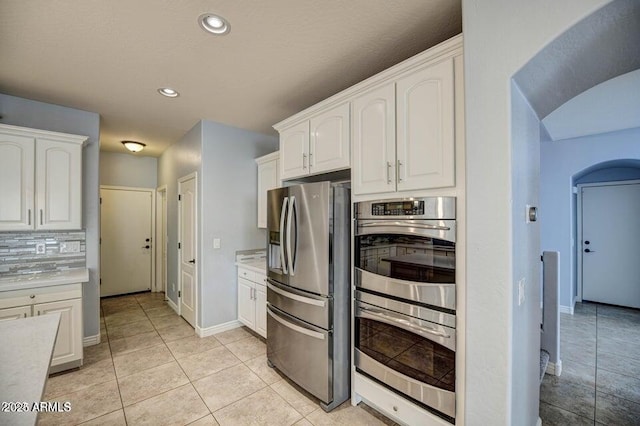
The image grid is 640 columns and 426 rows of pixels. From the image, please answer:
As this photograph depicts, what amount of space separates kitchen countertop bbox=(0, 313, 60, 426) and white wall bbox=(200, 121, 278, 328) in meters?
1.99

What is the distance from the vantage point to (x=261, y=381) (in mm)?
2504

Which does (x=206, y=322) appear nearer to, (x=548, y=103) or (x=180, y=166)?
(x=180, y=166)

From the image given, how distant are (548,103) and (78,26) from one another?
3056 millimetres

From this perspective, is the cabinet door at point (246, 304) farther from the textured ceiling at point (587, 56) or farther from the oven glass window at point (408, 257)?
the textured ceiling at point (587, 56)

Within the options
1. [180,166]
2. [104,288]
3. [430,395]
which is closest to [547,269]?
[430,395]

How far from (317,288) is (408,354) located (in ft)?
2.57

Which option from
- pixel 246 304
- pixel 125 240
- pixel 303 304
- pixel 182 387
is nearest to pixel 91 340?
pixel 182 387

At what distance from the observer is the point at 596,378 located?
99.6 inches

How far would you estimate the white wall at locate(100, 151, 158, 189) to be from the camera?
510 cm

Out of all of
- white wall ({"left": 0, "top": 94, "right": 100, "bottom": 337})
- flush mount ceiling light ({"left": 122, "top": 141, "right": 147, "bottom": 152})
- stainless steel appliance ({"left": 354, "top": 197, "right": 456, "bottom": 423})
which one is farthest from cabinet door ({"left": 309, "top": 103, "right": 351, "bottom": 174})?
flush mount ceiling light ({"left": 122, "top": 141, "right": 147, "bottom": 152})

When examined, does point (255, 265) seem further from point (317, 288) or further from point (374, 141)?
point (374, 141)

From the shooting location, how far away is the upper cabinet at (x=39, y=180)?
261 cm

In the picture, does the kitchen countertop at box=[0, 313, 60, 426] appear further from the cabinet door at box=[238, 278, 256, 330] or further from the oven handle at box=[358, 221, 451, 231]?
the cabinet door at box=[238, 278, 256, 330]

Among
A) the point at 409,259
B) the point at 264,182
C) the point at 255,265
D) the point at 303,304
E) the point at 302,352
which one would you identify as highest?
the point at 264,182
